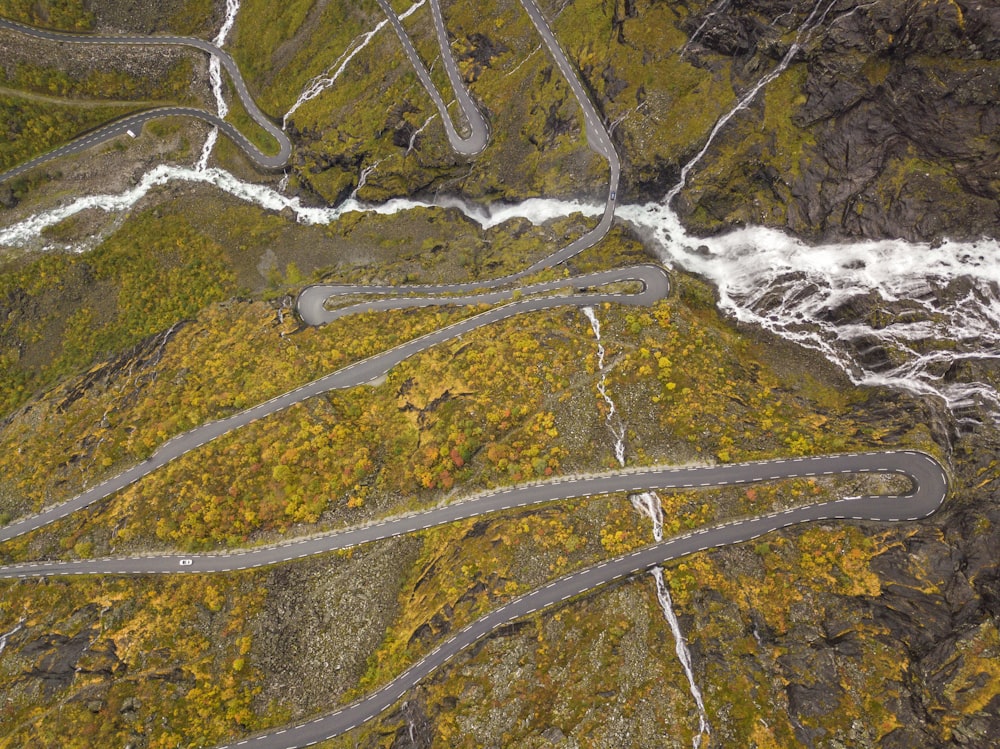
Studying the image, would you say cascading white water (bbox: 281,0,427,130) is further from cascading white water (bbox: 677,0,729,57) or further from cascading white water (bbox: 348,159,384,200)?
cascading white water (bbox: 677,0,729,57)

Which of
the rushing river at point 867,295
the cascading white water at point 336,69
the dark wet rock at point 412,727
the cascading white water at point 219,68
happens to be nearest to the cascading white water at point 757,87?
the rushing river at point 867,295

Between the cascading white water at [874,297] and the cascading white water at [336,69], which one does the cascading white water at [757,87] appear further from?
the cascading white water at [336,69]

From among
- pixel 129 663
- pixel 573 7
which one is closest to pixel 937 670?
pixel 129 663

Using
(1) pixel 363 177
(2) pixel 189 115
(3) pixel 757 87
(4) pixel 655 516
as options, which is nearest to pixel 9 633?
(4) pixel 655 516

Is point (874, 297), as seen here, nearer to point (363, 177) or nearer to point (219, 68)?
point (363, 177)

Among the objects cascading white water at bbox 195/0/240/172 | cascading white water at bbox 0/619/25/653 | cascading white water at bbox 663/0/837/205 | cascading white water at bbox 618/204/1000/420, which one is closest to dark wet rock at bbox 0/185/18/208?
cascading white water at bbox 195/0/240/172

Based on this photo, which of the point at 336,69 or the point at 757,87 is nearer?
the point at 757,87

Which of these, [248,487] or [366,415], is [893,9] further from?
[248,487]
